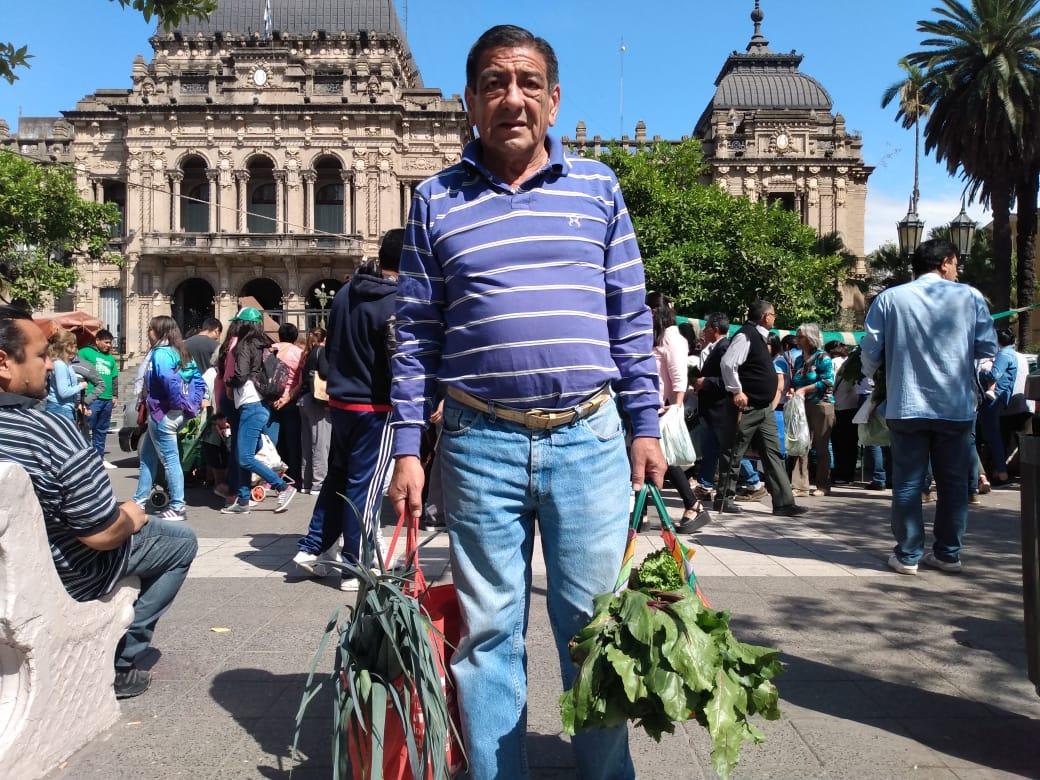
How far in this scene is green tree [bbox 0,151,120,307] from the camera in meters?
35.7

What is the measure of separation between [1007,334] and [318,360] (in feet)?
27.1

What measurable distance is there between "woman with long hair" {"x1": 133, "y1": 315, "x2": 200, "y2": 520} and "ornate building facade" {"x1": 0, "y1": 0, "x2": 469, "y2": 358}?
1523 inches

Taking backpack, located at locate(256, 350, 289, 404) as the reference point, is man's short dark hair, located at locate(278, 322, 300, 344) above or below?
above

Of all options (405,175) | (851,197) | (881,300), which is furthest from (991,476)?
(851,197)

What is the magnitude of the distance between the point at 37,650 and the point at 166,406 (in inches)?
208

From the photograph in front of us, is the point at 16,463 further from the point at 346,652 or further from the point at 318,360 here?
the point at 318,360

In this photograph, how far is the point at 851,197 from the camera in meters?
55.5

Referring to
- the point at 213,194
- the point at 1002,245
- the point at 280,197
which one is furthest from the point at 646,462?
the point at 213,194

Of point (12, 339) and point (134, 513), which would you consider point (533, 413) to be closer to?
point (134, 513)

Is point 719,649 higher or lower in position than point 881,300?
lower

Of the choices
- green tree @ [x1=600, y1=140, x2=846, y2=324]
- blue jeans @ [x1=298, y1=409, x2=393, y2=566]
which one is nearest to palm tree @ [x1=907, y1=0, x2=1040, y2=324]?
green tree @ [x1=600, y1=140, x2=846, y2=324]

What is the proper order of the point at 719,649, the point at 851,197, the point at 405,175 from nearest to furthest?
the point at 719,649 → the point at 405,175 → the point at 851,197

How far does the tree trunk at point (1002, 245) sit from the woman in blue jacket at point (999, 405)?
14.7 m

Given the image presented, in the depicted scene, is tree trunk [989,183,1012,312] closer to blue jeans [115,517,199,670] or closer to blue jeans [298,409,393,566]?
blue jeans [298,409,393,566]
